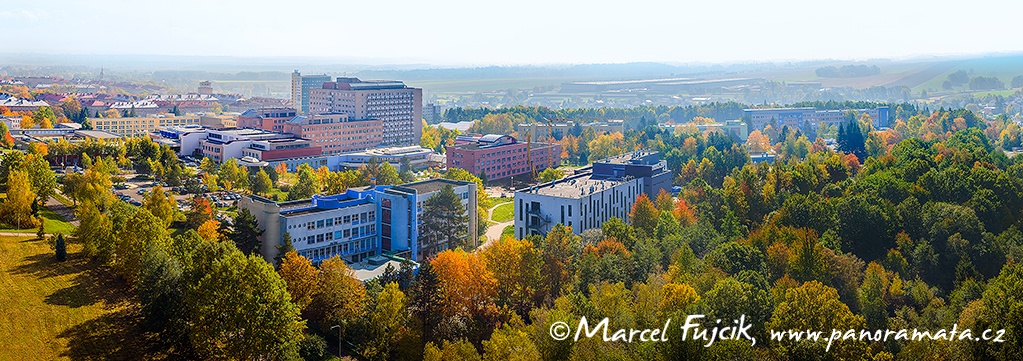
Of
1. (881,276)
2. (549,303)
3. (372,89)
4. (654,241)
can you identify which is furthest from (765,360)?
(372,89)

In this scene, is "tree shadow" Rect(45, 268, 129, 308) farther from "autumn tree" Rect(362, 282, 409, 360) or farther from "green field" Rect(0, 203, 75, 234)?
"autumn tree" Rect(362, 282, 409, 360)

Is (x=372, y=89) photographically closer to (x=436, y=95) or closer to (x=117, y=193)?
(x=117, y=193)

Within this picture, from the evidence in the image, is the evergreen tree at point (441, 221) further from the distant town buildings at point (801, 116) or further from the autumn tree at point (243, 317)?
the distant town buildings at point (801, 116)

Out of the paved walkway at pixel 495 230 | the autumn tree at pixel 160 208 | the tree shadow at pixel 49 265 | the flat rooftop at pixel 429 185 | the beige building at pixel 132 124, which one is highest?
the beige building at pixel 132 124

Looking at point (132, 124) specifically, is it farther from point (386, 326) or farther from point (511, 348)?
point (511, 348)

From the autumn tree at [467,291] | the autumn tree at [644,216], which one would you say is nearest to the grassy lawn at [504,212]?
the autumn tree at [644,216]

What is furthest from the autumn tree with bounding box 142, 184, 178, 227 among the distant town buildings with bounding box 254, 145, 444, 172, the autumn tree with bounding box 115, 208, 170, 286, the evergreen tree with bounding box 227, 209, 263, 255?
the distant town buildings with bounding box 254, 145, 444, 172

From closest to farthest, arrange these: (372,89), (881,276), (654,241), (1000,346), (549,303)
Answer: (1000,346) < (549,303) < (881,276) < (654,241) < (372,89)
